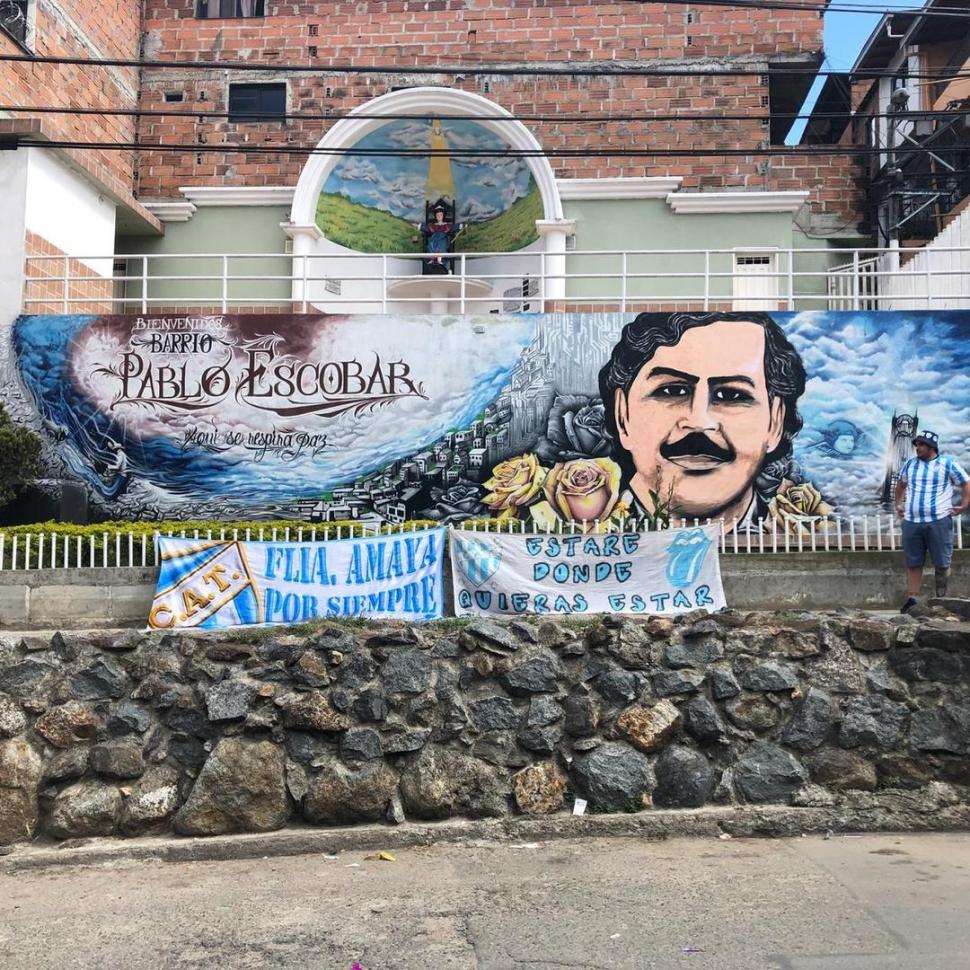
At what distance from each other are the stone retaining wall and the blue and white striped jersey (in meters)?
3.92

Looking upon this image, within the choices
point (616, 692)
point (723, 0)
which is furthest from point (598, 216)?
point (616, 692)

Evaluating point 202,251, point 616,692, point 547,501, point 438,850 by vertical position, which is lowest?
point 438,850

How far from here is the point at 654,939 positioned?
4668mm

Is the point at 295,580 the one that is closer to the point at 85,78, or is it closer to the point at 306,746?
the point at 306,746

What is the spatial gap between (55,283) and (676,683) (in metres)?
13.8

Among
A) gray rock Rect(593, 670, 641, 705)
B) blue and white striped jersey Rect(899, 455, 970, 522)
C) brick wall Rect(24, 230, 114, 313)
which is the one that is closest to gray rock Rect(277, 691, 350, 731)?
gray rock Rect(593, 670, 641, 705)

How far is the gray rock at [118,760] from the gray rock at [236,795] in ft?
1.26

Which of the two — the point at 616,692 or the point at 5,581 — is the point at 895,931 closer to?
the point at 616,692

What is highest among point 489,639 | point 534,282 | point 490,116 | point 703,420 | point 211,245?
point 490,116

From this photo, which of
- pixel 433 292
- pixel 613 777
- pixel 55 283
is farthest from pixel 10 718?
pixel 433 292

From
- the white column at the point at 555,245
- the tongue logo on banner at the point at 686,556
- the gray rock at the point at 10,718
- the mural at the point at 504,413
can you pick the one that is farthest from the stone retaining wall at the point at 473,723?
the white column at the point at 555,245

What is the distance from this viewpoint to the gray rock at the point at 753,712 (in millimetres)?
6469

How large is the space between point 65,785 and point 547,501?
911cm

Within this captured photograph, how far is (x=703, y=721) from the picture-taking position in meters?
6.42
